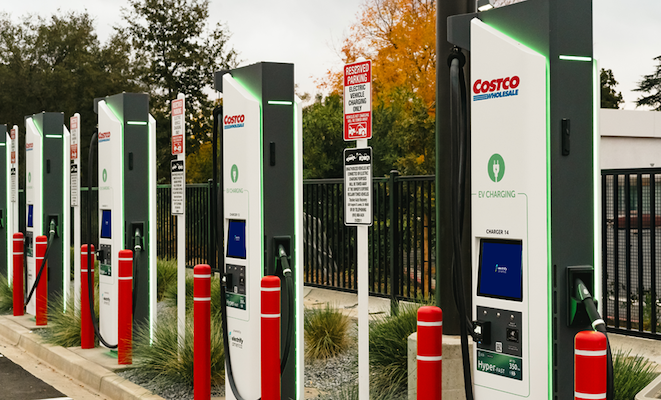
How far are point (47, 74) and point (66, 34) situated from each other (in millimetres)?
2764

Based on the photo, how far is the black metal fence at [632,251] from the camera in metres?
7.77

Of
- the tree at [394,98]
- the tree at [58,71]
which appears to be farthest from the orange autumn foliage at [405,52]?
the tree at [58,71]

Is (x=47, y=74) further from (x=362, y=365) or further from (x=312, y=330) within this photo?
(x=362, y=365)

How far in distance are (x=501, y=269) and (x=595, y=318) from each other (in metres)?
0.60

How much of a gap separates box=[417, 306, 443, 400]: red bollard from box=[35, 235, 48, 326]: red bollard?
321 inches

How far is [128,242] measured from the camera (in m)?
8.76

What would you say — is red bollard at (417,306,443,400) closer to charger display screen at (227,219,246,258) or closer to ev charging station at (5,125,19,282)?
charger display screen at (227,219,246,258)

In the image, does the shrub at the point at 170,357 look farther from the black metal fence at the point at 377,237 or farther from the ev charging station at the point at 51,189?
the ev charging station at the point at 51,189

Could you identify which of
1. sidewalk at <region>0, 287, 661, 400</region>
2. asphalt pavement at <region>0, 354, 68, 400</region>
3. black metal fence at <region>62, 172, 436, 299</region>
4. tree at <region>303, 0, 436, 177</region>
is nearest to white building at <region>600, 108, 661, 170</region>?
tree at <region>303, 0, 436, 177</region>

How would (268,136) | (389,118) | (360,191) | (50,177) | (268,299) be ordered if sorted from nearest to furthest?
1. (360,191)
2. (268,299)
3. (268,136)
4. (50,177)
5. (389,118)

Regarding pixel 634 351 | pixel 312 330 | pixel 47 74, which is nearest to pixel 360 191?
pixel 312 330

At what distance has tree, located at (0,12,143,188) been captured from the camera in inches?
1253

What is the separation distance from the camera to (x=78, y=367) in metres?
8.43

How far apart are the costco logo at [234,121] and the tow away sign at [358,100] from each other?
1139mm
